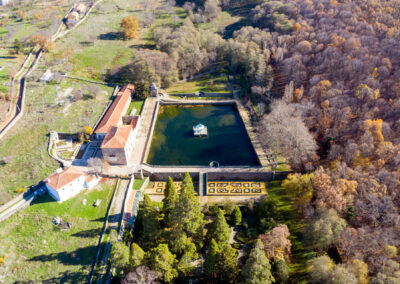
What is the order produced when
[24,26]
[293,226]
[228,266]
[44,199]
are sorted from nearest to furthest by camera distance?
[228,266], [293,226], [44,199], [24,26]

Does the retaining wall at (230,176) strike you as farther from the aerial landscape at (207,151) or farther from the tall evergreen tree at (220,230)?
A: the tall evergreen tree at (220,230)

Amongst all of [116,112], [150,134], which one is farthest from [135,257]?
[116,112]

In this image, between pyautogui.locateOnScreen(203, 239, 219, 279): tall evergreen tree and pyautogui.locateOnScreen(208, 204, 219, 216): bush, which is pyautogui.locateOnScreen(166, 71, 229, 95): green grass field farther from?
pyautogui.locateOnScreen(203, 239, 219, 279): tall evergreen tree

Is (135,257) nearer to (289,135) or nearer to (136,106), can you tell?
(289,135)

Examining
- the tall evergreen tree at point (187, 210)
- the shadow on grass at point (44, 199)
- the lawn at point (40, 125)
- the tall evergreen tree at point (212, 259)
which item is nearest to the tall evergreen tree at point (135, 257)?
the tall evergreen tree at point (187, 210)

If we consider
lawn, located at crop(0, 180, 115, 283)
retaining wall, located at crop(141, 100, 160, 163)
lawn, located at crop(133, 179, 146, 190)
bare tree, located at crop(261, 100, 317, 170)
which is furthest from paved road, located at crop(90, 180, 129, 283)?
bare tree, located at crop(261, 100, 317, 170)

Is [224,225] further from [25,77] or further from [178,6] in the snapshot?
[178,6]
